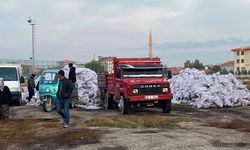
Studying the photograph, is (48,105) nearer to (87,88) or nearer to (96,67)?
(87,88)

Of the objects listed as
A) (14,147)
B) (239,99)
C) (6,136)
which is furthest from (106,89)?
(14,147)

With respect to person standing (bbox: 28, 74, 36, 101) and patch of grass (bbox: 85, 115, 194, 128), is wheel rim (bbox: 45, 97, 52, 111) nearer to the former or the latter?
patch of grass (bbox: 85, 115, 194, 128)

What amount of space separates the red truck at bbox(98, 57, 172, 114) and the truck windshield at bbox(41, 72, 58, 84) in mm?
2639

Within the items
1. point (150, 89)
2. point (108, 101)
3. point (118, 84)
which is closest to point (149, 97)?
point (150, 89)

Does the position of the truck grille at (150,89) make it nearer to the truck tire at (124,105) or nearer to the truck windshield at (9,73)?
the truck tire at (124,105)

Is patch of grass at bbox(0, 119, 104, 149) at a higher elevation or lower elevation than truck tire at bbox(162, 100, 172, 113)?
lower

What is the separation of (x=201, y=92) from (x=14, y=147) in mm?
15834

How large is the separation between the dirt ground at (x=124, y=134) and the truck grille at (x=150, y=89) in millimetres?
2423

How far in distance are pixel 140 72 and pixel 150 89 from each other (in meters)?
1.20

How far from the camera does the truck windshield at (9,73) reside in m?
25.5

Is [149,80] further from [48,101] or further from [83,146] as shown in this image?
[83,146]

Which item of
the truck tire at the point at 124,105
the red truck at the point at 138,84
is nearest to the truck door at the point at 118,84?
the red truck at the point at 138,84

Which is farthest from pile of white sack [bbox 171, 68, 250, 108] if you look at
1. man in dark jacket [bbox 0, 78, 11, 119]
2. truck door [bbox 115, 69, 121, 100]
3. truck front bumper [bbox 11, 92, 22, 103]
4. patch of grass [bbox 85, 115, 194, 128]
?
man in dark jacket [bbox 0, 78, 11, 119]

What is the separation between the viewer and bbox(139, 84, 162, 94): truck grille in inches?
777
